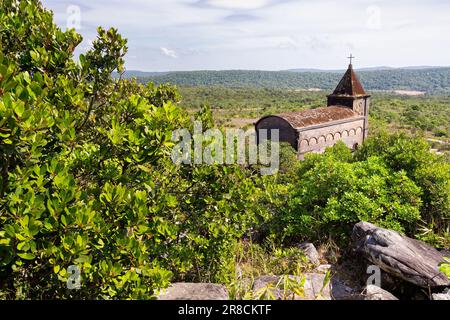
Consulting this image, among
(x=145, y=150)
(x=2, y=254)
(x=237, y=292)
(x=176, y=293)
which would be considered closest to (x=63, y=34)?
(x=145, y=150)

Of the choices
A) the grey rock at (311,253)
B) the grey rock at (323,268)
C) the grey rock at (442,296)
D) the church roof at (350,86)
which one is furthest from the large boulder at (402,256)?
the church roof at (350,86)

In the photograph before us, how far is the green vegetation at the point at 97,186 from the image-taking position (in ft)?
10.4

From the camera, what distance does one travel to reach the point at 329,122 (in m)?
29.2

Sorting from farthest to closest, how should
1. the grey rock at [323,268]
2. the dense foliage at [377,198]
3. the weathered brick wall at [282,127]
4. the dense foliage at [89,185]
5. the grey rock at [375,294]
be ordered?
the weathered brick wall at [282,127] < the dense foliage at [377,198] < the grey rock at [323,268] < the grey rock at [375,294] < the dense foliage at [89,185]

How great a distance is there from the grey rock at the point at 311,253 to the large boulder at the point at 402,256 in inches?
40.8

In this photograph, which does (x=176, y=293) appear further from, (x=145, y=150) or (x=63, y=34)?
(x=63, y=34)

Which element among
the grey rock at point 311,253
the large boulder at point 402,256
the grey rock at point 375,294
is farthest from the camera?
the grey rock at point 311,253

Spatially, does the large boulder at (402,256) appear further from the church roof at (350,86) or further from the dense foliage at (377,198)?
the church roof at (350,86)

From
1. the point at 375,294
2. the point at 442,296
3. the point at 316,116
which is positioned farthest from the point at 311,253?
the point at 316,116

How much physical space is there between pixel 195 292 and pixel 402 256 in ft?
13.8

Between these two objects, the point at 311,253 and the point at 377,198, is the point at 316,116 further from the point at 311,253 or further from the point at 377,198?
the point at 311,253

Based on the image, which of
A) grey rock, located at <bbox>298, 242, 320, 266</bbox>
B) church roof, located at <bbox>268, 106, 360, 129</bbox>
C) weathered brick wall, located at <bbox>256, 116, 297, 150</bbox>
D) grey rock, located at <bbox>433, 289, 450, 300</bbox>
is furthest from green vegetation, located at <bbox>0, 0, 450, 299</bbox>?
church roof, located at <bbox>268, 106, 360, 129</bbox>

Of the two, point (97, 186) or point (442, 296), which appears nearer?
point (97, 186)
